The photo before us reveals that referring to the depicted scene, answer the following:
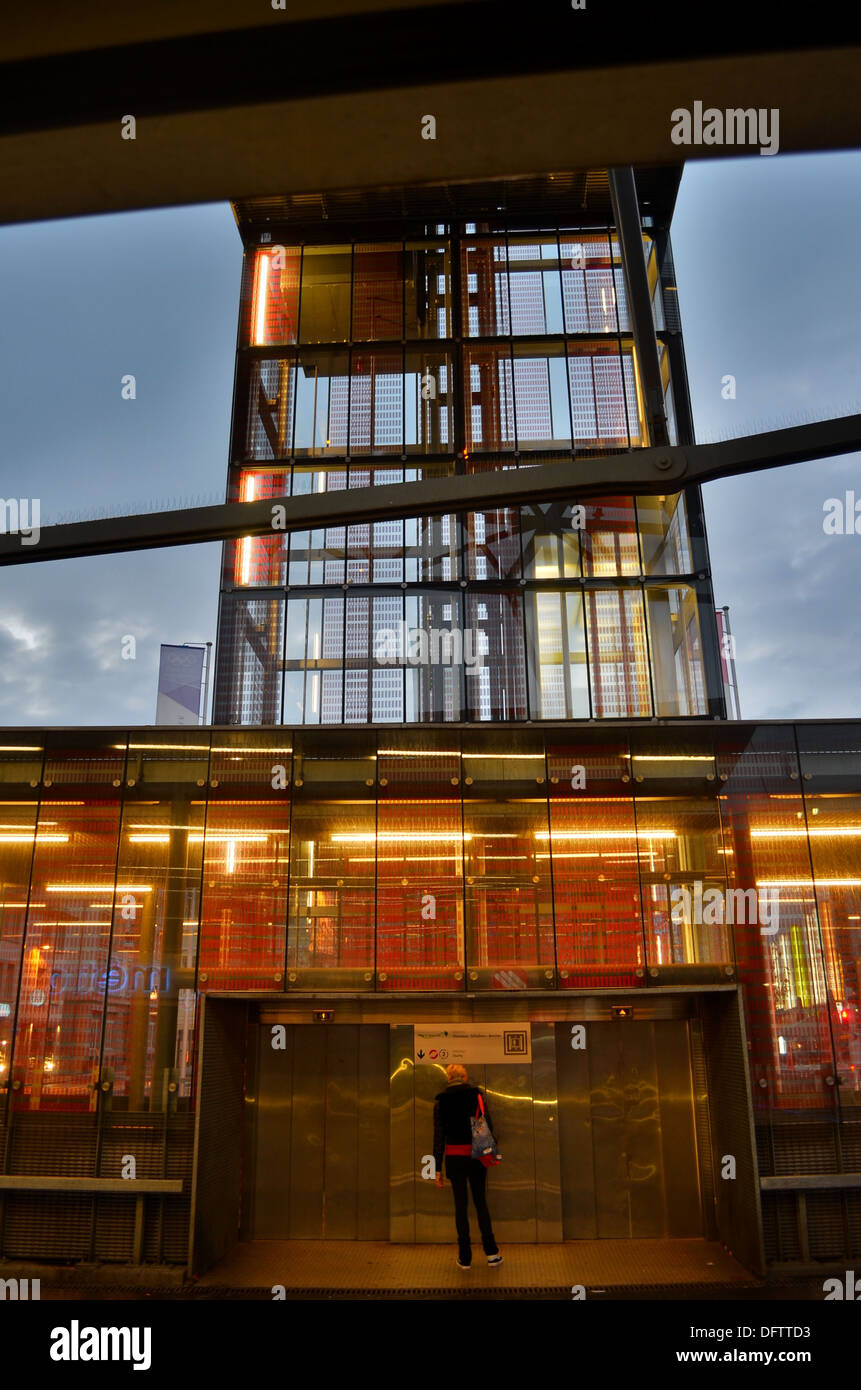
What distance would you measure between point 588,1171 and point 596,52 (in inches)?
405

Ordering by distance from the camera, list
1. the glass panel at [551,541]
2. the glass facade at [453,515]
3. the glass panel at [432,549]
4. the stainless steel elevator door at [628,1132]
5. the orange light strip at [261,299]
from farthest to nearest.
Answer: the orange light strip at [261,299] → the glass panel at [432,549] → the glass panel at [551,541] → the glass facade at [453,515] → the stainless steel elevator door at [628,1132]

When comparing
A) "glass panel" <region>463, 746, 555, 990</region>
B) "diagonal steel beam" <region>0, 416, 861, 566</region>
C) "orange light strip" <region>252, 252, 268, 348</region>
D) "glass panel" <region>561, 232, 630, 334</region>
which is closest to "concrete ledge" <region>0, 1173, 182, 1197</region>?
"glass panel" <region>463, 746, 555, 990</region>

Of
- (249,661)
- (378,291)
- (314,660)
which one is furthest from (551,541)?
(378,291)

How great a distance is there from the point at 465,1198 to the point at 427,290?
12496mm

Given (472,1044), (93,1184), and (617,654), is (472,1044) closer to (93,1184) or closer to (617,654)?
(93,1184)

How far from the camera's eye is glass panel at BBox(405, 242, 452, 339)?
14.1 metres

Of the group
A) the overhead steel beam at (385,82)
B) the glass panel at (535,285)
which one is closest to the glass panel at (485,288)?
the glass panel at (535,285)

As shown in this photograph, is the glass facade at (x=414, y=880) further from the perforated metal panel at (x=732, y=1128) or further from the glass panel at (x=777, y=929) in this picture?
the perforated metal panel at (x=732, y=1128)

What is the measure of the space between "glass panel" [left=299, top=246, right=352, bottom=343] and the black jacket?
10715 mm

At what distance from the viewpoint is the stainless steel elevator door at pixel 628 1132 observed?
1019 centimetres

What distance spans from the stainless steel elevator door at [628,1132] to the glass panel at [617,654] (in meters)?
4.02

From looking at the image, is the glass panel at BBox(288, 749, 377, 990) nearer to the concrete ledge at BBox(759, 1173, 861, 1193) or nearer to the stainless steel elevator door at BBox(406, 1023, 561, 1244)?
the stainless steel elevator door at BBox(406, 1023, 561, 1244)

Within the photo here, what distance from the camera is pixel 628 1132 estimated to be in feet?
34.1
